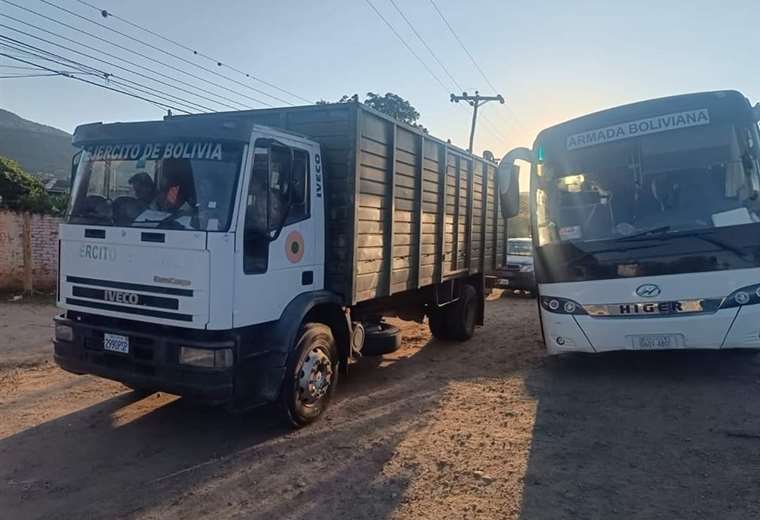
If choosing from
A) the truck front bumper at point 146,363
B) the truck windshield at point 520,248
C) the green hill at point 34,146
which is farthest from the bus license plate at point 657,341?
the green hill at point 34,146

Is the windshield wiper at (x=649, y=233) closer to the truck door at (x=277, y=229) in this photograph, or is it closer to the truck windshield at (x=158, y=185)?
the truck door at (x=277, y=229)

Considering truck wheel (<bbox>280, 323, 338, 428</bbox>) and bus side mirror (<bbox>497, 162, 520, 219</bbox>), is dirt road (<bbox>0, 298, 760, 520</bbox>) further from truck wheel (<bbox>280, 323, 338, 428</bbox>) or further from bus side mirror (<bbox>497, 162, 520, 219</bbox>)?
bus side mirror (<bbox>497, 162, 520, 219</bbox>)

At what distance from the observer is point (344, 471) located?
4.23m

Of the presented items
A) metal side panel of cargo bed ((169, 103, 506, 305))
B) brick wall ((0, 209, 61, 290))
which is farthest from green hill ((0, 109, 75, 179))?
metal side panel of cargo bed ((169, 103, 506, 305))

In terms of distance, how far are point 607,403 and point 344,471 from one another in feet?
10.0

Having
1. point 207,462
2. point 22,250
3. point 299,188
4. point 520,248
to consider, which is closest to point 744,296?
point 299,188

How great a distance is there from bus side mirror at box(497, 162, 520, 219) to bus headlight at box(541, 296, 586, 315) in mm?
1160

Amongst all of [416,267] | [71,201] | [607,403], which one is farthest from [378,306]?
[71,201]

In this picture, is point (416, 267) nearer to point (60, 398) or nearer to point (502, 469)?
point (502, 469)

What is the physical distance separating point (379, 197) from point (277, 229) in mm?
1566

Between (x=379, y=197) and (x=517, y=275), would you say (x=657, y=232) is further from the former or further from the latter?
(x=517, y=275)

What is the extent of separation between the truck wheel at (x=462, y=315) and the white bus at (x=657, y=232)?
2.51 meters

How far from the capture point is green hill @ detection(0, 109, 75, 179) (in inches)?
2442

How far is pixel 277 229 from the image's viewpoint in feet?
15.5
